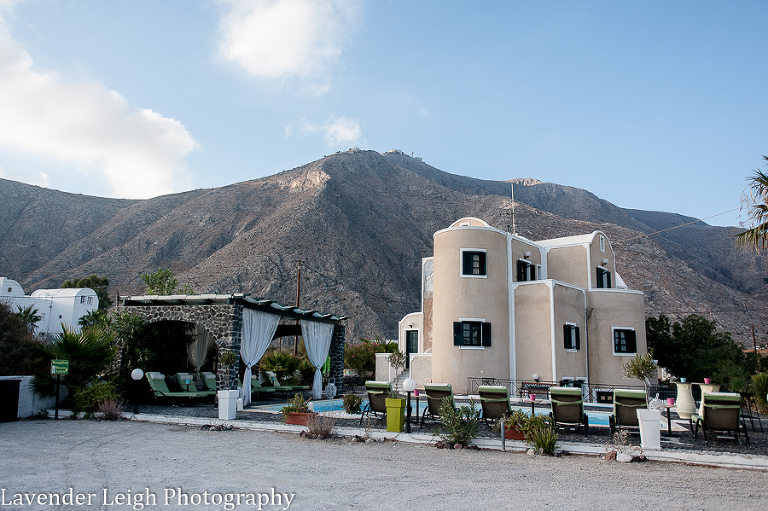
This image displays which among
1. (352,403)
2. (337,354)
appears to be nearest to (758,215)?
(352,403)

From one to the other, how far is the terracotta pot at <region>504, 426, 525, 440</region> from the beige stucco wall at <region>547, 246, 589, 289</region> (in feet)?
47.2

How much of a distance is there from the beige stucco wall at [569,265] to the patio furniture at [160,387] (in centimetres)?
1513

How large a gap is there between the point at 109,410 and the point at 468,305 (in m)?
11.9

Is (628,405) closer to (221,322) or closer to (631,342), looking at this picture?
(221,322)

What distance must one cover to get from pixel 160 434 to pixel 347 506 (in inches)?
238

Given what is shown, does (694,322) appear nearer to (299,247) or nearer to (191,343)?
(191,343)

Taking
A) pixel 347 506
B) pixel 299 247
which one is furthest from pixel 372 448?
pixel 299 247

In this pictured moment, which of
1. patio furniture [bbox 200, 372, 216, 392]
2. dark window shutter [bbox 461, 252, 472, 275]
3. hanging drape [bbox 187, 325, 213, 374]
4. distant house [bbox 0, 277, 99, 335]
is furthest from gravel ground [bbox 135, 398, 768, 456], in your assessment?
distant house [bbox 0, 277, 99, 335]

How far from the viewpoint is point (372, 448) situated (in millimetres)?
8328

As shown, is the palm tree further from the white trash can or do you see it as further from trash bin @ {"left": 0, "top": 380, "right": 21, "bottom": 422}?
trash bin @ {"left": 0, "top": 380, "right": 21, "bottom": 422}

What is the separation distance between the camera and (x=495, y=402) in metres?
9.65

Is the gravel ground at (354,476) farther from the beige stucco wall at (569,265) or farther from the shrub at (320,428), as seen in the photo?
the beige stucco wall at (569,265)

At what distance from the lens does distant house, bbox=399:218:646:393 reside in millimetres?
18984

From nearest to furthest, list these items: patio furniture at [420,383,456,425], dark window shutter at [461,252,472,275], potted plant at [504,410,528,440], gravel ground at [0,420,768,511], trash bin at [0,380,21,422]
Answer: gravel ground at [0,420,768,511], potted plant at [504,410,528,440], patio furniture at [420,383,456,425], trash bin at [0,380,21,422], dark window shutter at [461,252,472,275]
